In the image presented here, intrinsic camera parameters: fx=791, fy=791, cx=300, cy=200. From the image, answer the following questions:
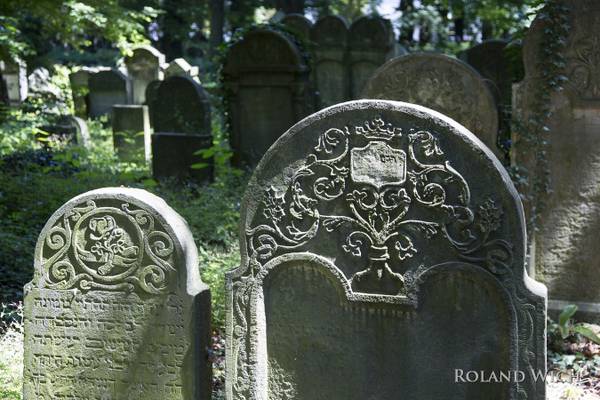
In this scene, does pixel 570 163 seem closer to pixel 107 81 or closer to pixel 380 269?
pixel 380 269

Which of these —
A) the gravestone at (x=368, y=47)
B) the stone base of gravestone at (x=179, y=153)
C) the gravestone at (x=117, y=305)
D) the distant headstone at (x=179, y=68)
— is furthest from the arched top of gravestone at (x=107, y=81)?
the gravestone at (x=117, y=305)

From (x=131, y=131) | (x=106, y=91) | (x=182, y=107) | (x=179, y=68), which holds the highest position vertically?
(x=179, y=68)

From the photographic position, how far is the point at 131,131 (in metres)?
13.5

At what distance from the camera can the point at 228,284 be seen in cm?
378

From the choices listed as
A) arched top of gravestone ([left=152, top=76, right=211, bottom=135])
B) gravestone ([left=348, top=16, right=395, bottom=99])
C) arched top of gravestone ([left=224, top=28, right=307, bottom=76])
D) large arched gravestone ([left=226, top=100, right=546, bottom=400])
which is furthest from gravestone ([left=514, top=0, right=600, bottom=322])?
gravestone ([left=348, top=16, right=395, bottom=99])

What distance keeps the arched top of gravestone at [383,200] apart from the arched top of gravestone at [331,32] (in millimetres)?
13895

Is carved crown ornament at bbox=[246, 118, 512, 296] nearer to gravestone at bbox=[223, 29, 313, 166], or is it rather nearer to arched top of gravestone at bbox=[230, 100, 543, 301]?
arched top of gravestone at bbox=[230, 100, 543, 301]

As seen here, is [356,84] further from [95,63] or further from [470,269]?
[95,63]

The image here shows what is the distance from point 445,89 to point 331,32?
11.3m

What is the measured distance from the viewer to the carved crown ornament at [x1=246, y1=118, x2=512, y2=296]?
3.42 metres

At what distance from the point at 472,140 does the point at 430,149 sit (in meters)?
0.18

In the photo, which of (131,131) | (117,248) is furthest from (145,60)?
(117,248)

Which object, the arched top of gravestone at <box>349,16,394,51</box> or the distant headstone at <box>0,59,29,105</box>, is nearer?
the arched top of gravestone at <box>349,16,394,51</box>

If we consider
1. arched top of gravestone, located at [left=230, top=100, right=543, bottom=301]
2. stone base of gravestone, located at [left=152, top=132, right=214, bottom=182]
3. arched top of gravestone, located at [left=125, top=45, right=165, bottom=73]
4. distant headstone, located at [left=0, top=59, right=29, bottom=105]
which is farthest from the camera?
arched top of gravestone, located at [left=125, top=45, right=165, bottom=73]
